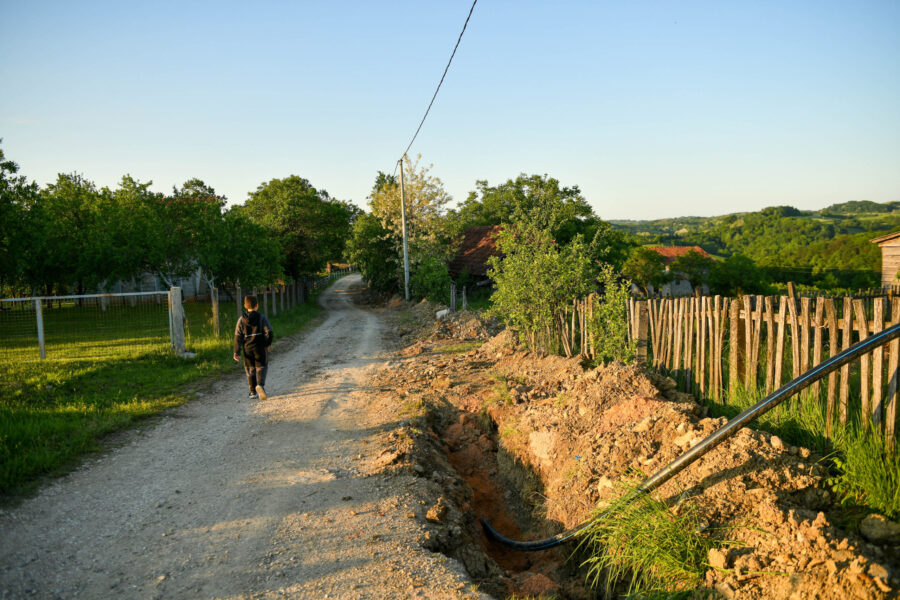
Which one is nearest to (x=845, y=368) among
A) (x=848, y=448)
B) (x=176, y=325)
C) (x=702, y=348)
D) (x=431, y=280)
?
(x=848, y=448)

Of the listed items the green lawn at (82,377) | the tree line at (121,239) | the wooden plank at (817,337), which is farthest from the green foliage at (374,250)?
the wooden plank at (817,337)

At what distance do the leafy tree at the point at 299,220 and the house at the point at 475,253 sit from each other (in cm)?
886

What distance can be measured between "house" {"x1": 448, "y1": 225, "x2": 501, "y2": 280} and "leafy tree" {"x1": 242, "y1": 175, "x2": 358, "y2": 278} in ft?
29.1

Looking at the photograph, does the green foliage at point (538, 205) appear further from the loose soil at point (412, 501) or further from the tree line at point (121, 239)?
the loose soil at point (412, 501)

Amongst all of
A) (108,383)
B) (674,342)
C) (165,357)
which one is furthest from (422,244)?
(674,342)

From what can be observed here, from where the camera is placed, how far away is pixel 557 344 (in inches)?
388

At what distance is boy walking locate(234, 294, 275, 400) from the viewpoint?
27.5 ft

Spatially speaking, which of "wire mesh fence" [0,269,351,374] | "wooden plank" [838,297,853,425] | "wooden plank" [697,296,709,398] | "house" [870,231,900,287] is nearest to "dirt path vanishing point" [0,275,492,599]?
"wooden plank" [838,297,853,425]

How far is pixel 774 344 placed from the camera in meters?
5.24

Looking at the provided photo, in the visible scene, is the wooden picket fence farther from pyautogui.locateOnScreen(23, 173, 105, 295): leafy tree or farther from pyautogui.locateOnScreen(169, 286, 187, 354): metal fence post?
pyautogui.locateOnScreen(23, 173, 105, 295): leafy tree

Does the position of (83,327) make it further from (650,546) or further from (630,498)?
(650,546)

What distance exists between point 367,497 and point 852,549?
3.75 metres

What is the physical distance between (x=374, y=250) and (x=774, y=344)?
95.1 ft

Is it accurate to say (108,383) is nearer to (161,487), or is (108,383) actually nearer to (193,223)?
(161,487)
